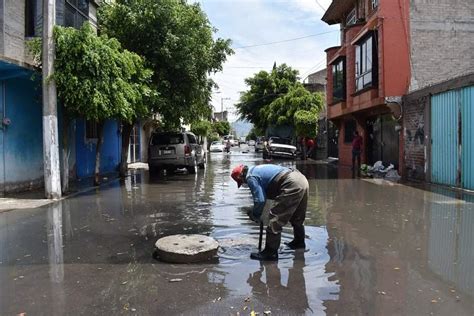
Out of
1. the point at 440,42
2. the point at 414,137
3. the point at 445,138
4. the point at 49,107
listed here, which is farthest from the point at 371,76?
the point at 49,107

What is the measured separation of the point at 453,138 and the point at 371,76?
21.3 feet

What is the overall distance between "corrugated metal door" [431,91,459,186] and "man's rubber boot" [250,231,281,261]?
31.2 feet

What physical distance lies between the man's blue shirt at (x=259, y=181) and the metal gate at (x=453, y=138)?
887 centimetres

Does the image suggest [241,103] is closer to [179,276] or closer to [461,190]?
[461,190]

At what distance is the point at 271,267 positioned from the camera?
5918 mm

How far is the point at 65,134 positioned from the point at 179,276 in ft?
30.5

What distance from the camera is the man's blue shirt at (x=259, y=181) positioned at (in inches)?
236

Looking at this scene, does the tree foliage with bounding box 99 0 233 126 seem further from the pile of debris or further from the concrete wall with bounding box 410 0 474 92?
the concrete wall with bounding box 410 0 474 92

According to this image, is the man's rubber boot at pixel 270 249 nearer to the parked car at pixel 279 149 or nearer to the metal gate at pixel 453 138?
the metal gate at pixel 453 138

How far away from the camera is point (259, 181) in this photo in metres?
6.17

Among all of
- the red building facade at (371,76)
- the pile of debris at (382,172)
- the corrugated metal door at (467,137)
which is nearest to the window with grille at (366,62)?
the red building facade at (371,76)

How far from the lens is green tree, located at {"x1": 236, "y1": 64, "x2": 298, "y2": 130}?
1924 inches

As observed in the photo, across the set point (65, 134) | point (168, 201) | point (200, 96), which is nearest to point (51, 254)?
point (168, 201)

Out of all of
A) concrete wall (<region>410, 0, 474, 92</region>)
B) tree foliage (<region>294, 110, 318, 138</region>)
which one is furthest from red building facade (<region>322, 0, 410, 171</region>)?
tree foliage (<region>294, 110, 318, 138</region>)
